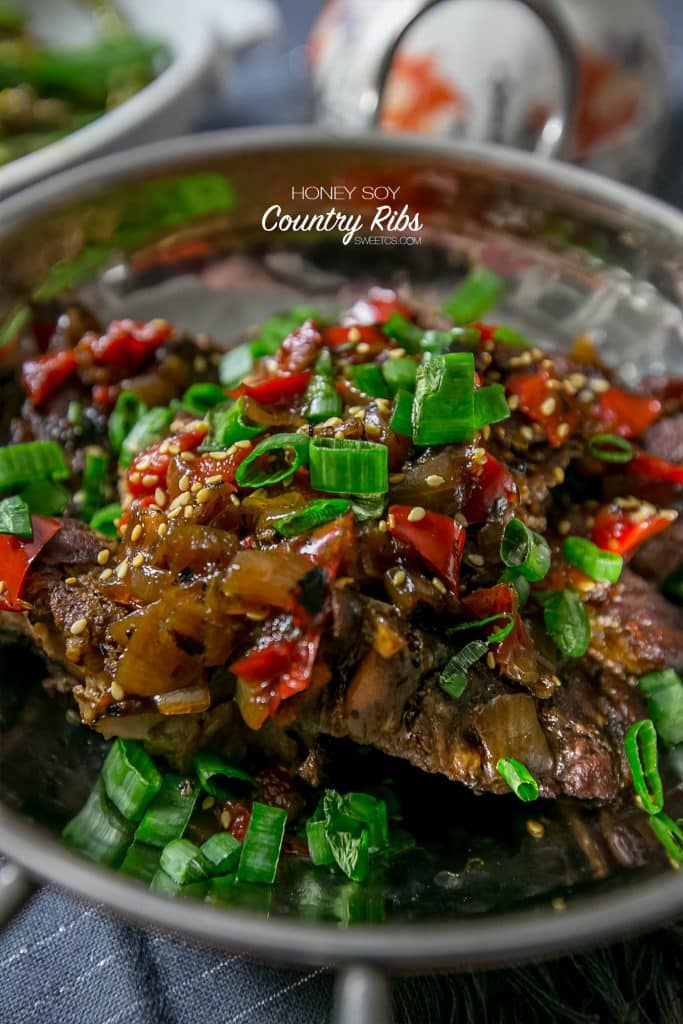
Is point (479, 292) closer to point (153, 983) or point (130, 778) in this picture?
point (130, 778)

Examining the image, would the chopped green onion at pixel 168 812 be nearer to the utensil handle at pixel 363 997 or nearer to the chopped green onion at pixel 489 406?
the utensil handle at pixel 363 997

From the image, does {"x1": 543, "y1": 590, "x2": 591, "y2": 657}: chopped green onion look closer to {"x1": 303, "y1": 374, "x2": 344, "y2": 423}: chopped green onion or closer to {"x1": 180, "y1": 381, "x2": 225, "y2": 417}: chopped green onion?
Answer: {"x1": 303, "y1": 374, "x2": 344, "y2": 423}: chopped green onion

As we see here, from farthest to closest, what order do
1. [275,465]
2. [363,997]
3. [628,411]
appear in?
[628,411] < [275,465] < [363,997]

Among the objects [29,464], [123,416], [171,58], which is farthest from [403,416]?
[171,58]

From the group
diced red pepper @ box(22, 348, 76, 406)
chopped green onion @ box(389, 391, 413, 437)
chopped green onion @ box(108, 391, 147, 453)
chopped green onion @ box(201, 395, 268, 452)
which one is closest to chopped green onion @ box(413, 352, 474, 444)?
chopped green onion @ box(389, 391, 413, 437)

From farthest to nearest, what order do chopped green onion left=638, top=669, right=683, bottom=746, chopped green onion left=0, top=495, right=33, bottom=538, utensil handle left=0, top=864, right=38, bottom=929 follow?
chopped green onion left=638, top=669, right=683, bottom=746 → chopped green onion left=0, top=495, right=33, bottom=538 → utensil handle left=0, top=864, right=38, bottom=929

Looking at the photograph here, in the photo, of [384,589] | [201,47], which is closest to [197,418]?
[384,589]
